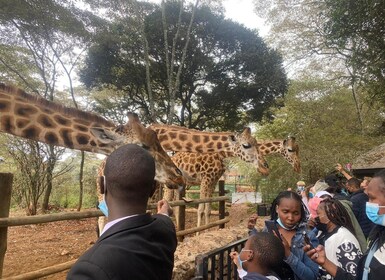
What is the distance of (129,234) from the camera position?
1.43 metres

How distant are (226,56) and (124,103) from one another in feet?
16.5

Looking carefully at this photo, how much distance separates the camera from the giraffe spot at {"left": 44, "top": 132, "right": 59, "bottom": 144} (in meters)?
4.83

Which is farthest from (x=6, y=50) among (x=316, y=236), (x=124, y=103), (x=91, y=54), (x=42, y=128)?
(x=316, y=236)

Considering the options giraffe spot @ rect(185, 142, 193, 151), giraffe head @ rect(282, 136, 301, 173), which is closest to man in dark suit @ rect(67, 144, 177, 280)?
giraffe spot @ rect(185, 142, 193, 151)

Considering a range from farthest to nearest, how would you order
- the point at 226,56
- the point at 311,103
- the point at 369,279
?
1. the point at 311,103
2. the point at 226,56
3. the point at 369,279

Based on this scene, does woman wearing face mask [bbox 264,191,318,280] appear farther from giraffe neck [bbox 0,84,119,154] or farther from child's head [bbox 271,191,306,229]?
giraffe neck [bbox 0,84,119,154]

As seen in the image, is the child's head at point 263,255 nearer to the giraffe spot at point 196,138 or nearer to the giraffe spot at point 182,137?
the giraffe spot at point 182,137

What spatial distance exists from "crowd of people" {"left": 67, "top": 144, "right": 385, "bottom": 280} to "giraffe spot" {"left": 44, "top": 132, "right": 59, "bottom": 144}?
2.88m

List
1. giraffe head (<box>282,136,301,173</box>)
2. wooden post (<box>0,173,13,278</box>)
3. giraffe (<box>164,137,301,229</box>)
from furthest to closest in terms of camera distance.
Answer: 1. giraffe head (<box>282,136,301,173</box>)
2. giraffe (<box>164,137,301,229</box>)
3. wooden post (<box>0,173,13,278</box>)

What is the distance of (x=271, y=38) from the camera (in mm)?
19344

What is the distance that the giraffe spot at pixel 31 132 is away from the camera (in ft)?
15.4

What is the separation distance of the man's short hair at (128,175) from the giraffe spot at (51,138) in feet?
11.7

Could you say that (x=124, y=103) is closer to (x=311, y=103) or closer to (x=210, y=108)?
(x=210, y=108)

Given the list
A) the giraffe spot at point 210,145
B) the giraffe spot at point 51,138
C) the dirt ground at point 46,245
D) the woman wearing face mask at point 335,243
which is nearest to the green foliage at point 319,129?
the dirt ground at point 46,245
